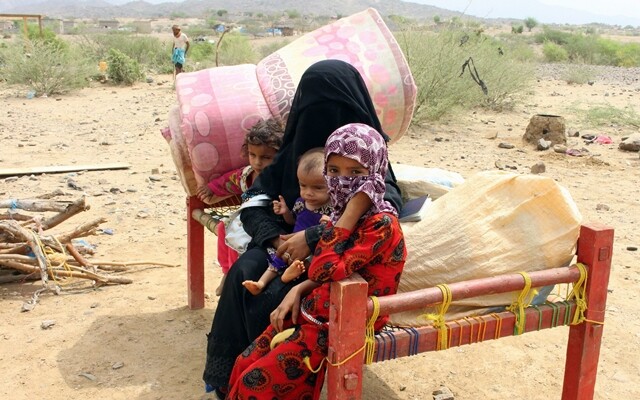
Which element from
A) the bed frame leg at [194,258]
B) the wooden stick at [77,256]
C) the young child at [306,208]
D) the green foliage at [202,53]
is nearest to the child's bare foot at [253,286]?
the young child at [306,208]

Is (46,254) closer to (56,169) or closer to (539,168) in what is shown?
(56,169)

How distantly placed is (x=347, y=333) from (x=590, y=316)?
1058mm

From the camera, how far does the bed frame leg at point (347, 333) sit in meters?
2.16

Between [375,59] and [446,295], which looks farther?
[375,59]

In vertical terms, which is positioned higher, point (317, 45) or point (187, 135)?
point (317, 45)

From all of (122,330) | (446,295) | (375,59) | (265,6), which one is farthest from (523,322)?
(265,6)

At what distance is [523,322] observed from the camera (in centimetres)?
260

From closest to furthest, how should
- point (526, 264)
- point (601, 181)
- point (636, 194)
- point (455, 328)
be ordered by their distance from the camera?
point (455, 328)
point (526, 264)
point (636, 194)
point (601, 181)

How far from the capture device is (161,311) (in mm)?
4125

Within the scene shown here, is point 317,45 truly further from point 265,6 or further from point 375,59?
point 265,6

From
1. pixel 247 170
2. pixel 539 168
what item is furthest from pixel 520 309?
pixel 539 168

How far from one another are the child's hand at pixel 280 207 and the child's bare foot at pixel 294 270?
429 mm

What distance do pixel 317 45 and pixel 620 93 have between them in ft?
51.7

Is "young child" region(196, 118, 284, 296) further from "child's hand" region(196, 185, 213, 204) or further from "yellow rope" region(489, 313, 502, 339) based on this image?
"yellow rope" region(489, 313, 502, 339)
